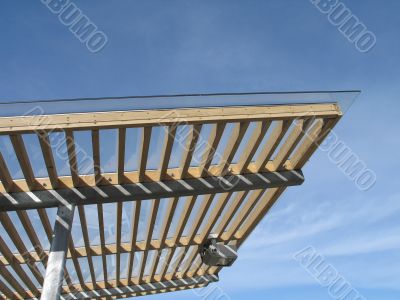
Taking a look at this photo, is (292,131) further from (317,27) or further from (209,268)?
(209,268)

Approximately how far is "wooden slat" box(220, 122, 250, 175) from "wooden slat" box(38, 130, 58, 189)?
222cm

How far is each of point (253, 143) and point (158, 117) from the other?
1356 mm

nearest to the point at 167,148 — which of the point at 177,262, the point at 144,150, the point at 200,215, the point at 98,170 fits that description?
the point at 144,150

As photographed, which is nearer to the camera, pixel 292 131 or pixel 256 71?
pixel 292 131

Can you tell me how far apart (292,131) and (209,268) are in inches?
203

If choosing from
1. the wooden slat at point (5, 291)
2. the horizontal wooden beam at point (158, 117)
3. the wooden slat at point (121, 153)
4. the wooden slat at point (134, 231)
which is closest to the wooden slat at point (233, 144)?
the horizontal wooden beam at point (158, 117)

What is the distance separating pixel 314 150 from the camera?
4938 millimetres

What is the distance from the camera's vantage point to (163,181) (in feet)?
16.4

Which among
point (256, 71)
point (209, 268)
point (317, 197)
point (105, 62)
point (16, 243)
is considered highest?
point (105, 62)

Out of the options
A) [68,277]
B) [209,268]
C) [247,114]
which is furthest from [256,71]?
[68,277]

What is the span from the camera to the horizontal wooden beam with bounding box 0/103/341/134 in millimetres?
3795

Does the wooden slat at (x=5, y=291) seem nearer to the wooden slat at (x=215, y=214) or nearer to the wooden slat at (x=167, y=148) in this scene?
the wooden slat at (x=215, y=214)

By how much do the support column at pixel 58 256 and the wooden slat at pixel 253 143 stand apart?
2436mm

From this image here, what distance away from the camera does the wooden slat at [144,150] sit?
13.6 feet
